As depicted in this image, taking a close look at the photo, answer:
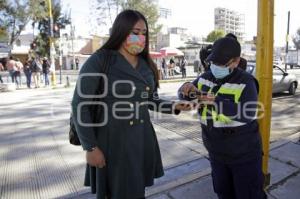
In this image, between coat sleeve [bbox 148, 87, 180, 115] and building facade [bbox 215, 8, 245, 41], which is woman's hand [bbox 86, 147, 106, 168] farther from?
building facade [bbox 215, 8, 245, 41]

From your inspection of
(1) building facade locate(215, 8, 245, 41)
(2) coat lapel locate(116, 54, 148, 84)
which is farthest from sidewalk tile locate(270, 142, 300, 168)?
(1) building facade locate(215, 8, 245, 41)

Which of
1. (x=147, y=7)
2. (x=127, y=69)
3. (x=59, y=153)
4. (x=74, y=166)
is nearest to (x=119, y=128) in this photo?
(x=127, y=69)

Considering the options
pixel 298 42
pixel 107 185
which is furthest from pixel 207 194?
pixel 298 42

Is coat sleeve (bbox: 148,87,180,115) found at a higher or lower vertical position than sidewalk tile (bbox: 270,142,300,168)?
higher

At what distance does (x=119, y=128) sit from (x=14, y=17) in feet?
117

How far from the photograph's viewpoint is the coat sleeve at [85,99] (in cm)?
219

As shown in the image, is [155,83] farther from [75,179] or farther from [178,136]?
[178,136]

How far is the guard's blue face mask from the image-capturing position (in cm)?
254

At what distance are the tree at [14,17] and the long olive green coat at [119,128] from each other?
33.3 metres

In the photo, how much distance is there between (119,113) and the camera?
229 cm

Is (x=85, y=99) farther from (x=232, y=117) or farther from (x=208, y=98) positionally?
(x=232, y=117)

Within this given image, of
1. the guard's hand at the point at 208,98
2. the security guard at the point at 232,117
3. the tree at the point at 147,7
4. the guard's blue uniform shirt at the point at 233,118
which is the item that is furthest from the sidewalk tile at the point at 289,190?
the tree at the point at 147,7

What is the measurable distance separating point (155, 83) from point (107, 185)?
0.86 metres

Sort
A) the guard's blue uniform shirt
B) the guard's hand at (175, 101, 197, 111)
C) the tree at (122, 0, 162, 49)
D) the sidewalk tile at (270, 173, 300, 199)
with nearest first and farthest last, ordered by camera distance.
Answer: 1. the guard's blue uniform shirt
2. the guard's hand at (175, 101, 197, 111)
3. the sidewalk tile at (270, 173, 300, 199)
4. the tree at (122, 0, 162, 49)
